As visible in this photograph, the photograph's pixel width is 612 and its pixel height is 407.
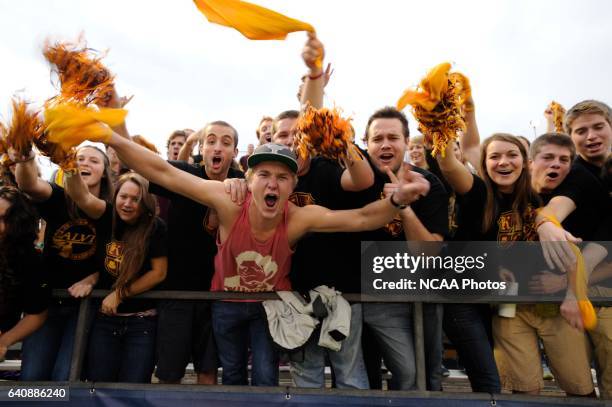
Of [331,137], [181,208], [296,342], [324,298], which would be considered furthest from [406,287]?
[181,208]

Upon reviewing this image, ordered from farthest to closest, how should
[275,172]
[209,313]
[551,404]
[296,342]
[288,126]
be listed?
1. [288,126]
2. [209,313]
3. [275,172]
4. [296,342]
5. [551,404]

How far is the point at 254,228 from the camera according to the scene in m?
3.09

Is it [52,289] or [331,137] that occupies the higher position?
[331,137]

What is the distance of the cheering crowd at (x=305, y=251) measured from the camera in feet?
9.87

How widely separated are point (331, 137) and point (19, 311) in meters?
2.34

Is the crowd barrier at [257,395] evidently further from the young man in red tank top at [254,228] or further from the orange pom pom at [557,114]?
the orange pom pom at [557,114]

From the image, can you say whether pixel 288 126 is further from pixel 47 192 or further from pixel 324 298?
pixel 47 192

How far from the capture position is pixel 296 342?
2873 mm

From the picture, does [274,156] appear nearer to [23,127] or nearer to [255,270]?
[255,270]

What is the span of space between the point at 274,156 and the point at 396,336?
1.38 m

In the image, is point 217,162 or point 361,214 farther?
point 217,162

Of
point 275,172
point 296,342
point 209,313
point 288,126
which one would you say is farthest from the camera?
point 288,126

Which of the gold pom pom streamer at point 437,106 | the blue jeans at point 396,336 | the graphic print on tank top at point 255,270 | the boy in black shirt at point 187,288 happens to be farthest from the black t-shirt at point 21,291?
the gold pom pom streamer at point 437,106

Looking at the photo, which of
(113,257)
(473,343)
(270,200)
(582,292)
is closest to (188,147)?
(113,257)
